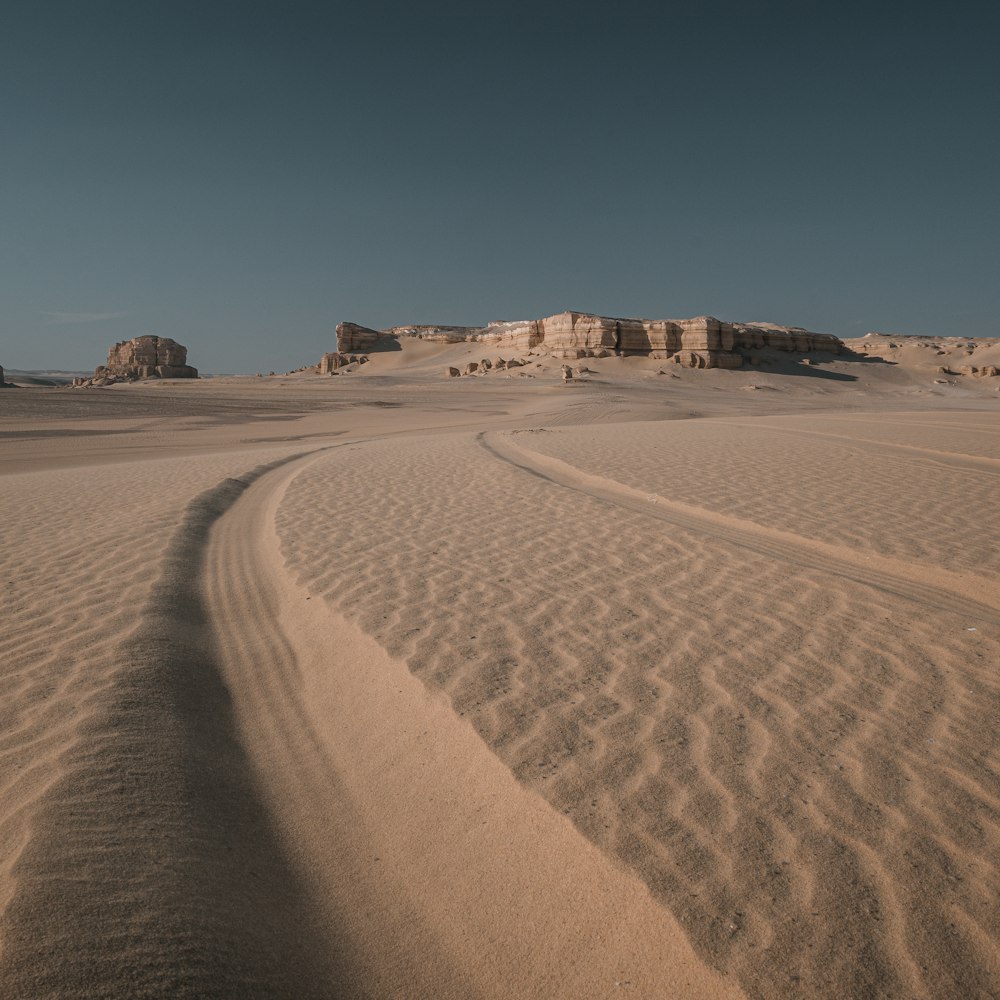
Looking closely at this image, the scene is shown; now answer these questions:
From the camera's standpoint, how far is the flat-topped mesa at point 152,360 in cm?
5747

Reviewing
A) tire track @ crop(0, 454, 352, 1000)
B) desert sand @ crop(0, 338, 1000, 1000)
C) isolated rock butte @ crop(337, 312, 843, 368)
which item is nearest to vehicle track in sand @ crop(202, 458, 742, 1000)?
desert sand @ crop(0, 338, 1000, 1000)

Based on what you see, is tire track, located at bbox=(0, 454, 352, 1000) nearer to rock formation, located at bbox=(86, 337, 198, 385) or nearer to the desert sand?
the desert sand

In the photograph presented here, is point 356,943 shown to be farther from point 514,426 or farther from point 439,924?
point 514,426

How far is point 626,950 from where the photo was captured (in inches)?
79.4

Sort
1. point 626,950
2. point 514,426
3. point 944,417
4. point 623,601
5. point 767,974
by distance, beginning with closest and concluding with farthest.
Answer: point 767,974 → point 626,950 → point 623,601 → point 944,417 → point 514,426

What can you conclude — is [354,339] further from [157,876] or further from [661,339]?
[157,876]

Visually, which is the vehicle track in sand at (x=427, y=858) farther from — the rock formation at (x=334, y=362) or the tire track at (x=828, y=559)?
the rock formation at (x=334, y=362)

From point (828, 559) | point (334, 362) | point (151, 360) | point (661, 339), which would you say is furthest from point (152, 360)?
point (828, 559)

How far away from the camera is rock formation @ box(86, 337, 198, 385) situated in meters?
57.5

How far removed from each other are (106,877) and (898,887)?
276cm

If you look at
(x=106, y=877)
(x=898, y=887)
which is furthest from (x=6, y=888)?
(x=898, y=887)

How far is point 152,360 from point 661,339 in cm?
4625

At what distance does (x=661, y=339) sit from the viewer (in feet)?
149

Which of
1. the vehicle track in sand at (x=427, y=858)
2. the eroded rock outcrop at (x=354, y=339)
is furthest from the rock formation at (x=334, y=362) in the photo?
the vehicle track in sand at (x=427, y=858)
